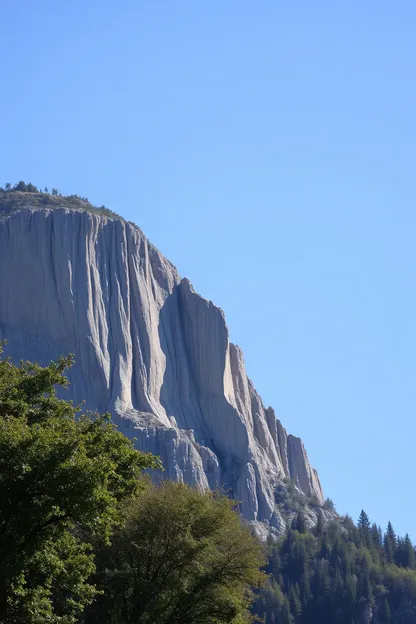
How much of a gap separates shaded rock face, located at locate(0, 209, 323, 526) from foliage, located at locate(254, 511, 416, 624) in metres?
8.72

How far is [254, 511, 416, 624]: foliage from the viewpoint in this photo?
133m

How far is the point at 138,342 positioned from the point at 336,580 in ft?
119

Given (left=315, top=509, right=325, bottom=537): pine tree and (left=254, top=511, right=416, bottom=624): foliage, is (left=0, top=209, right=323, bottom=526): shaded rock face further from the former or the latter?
(left=254, top=511, right=416, bottom=624): foliage

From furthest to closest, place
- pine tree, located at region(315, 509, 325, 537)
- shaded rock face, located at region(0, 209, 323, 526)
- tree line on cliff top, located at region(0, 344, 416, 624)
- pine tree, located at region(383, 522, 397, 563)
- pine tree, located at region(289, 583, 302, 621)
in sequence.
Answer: pine tree, located at region(315, 509, 325, 537) → pine tree, located at region(383, 522, 397, 563) → shaded rock face, located at region(0, 209, 323, 526) → pine tree, located at region(289, 583, 302, 621) → tree line on cliff top, located at region(0, 344, 416, 624)

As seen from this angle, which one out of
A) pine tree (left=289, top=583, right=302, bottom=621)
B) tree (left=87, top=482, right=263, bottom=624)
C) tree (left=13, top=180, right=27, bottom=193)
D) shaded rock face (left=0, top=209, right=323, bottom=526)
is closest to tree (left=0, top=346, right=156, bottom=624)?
tree (left=87, top=482, right=263, bottom=624)

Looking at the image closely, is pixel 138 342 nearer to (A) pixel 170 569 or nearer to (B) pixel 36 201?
(B) pixel 36 201

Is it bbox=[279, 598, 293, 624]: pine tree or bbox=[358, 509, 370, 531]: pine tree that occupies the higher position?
bbox=[358, 509, 370, 531]: pine tree

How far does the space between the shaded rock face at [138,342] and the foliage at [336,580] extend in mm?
8722

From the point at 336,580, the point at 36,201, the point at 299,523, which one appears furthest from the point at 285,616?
the point at 36,201

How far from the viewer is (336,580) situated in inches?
5433

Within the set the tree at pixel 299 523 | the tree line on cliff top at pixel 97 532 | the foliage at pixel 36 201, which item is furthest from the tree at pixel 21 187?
the tree line on cliff top at pixel 97 532

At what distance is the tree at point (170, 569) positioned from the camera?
4241 cm

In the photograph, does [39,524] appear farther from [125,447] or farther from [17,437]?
[125,447]

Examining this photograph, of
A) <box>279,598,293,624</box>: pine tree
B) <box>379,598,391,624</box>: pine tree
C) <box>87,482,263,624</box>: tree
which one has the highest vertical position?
<box>379,598,391,624</box>: pine tree
